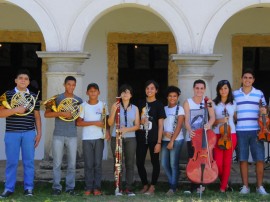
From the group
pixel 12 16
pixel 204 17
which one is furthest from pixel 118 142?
pixel 12 16

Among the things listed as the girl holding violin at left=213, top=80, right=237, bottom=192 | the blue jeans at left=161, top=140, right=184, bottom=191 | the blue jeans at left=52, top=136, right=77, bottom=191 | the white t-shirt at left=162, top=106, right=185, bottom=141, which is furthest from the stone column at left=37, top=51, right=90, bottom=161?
the girl holding violin at left=213, top=80, right=237, bottom=192

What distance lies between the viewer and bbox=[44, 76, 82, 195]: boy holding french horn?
7.91 metres

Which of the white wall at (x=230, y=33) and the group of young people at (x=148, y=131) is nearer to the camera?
the group of young people at (x=148, y=131)

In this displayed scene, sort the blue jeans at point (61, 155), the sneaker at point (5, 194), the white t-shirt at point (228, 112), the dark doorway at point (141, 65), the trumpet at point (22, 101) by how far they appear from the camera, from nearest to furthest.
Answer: the trumpet at point (22, 101)
the sneaker at point (5, 194)
the blue jeans at point (61, 155)
the white t-shirt at point (228, 112)
the dark doorway at point (141, 65)

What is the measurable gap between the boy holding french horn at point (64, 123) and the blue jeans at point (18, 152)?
1.04 ft

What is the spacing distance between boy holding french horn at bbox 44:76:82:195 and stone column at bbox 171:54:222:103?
67.7 inches

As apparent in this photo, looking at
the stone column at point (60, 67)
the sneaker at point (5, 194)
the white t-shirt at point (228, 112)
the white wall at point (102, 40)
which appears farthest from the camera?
the white wall at point (102, 40)

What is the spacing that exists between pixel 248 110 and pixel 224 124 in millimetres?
413

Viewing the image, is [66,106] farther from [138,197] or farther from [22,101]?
[138,197]

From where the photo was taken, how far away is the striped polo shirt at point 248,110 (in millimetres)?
8047

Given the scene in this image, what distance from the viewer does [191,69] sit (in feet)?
29.1

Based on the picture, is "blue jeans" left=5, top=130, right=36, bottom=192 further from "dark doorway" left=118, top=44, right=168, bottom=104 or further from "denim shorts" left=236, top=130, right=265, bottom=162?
"dark doorway" left=118, top=44, right=168, bottom=104

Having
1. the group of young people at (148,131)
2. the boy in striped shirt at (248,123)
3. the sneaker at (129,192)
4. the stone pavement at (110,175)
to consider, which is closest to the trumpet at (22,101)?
the group of young people at (148,131)

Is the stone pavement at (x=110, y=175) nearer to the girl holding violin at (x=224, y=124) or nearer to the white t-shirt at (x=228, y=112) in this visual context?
the girl holding violin at (x=224, y=124)
